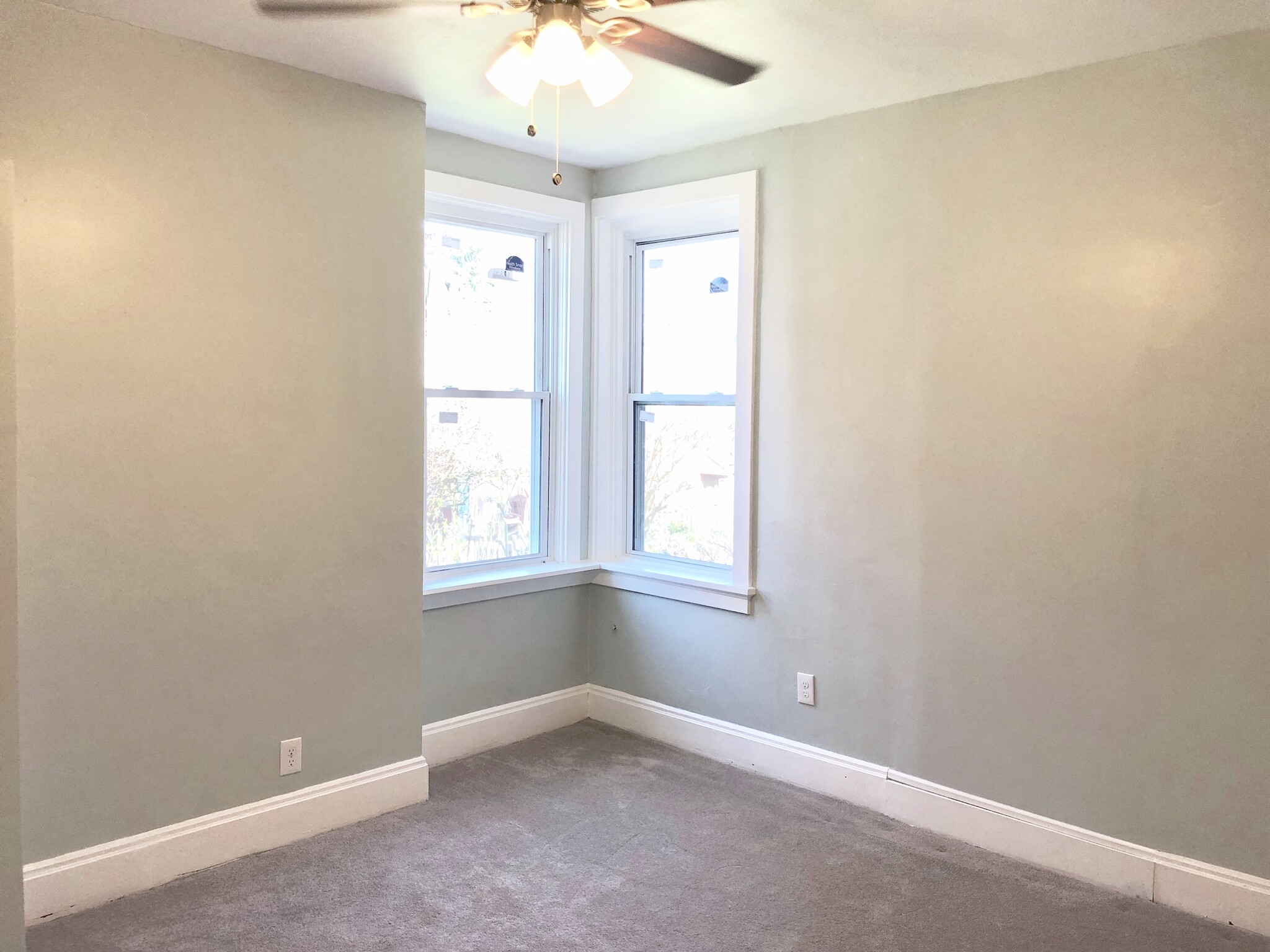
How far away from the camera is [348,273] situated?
10.7 ft

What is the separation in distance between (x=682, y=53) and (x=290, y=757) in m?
2.48

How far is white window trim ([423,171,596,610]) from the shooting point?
4.16 meters

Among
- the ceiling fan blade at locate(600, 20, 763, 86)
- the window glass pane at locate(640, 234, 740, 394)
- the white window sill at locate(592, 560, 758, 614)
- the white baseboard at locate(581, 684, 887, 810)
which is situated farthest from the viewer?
the window glass pane at locate(640, 234, 740, 394)

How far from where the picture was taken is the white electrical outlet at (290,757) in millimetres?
3178

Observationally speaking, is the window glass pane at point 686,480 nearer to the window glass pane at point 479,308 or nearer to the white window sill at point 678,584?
the white window sill at point 678,584

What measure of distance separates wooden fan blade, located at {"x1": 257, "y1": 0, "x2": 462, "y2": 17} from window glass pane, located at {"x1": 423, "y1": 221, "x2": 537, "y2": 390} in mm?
1272

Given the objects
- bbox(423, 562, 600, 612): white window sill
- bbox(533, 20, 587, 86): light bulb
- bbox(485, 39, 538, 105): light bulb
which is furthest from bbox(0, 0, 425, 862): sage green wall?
bbox(533, 20, 587, 86): light bulb

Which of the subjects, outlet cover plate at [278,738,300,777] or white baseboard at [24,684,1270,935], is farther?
outlet cover plate at [278,738,300,777]

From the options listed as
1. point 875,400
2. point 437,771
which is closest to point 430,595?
point 437,771

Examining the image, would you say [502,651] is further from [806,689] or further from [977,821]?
[977,821]

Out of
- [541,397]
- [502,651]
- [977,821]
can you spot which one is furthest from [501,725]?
[977,821]

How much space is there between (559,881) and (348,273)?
2082mm

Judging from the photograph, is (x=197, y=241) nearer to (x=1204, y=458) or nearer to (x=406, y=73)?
(x=406, y=73)

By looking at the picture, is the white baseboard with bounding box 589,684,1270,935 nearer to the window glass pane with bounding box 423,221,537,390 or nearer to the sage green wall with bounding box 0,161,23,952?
the window glass pane with bounding box 423,221,537,390
